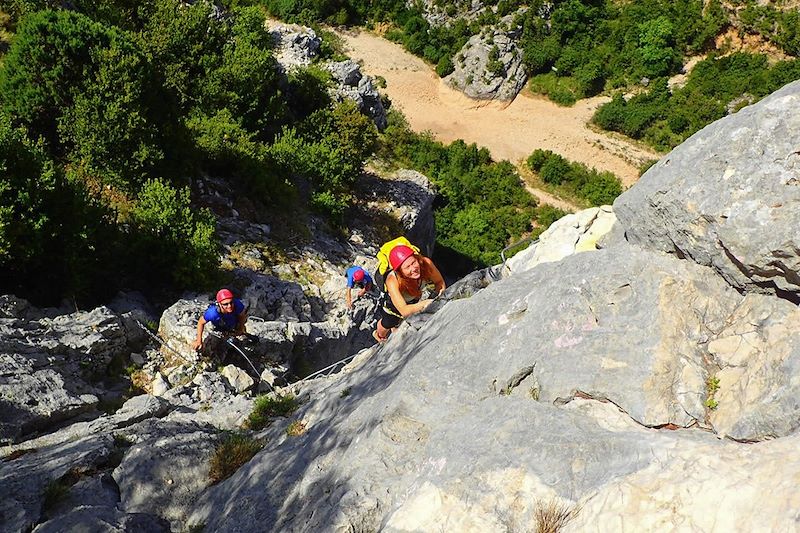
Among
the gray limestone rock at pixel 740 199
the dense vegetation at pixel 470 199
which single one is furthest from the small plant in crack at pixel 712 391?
the dense vegetation at pixel 470 199

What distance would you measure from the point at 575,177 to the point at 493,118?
31.4ft

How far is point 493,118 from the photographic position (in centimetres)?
4181

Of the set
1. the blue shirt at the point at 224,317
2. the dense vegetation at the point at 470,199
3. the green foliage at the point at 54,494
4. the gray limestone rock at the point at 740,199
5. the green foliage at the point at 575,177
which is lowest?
the dense vegetation at the point at 470,199

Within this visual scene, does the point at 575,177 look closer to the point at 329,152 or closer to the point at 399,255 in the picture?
the point at 329,152

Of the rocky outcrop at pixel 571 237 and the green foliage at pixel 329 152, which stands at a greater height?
the rocky outcrop at pixel 571 237

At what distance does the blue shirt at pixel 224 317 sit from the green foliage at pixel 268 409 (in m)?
3.02

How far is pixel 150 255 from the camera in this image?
15.3 metres

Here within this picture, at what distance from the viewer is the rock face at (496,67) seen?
42.1 m

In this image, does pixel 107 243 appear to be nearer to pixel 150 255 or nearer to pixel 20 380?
pixel 150 255

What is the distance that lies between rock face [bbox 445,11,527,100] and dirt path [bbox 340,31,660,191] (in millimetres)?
861

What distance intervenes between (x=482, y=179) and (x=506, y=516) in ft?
105

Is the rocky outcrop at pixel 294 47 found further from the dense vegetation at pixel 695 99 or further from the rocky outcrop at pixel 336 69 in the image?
the dense vegetation at pixel 695 99

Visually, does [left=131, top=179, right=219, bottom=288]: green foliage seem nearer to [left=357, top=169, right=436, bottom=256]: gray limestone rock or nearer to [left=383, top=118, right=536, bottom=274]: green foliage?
[left=357, top=169, right=436, bottom=256]: gray limestone rock

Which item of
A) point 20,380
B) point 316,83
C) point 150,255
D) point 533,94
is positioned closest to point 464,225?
point 316,83
